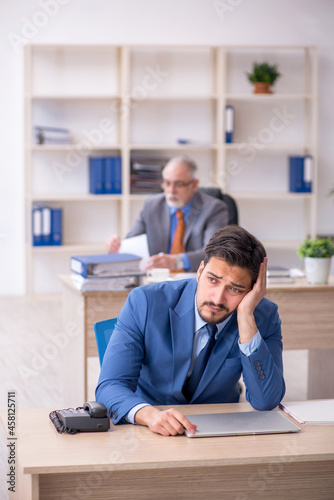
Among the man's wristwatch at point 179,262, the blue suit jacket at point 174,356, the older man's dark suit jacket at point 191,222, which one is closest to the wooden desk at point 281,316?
the man's wristwatch at point 179,262

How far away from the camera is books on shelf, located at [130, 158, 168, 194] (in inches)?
266

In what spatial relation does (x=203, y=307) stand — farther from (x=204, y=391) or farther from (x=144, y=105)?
(x=144, y=105)

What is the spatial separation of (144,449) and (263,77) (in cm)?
554

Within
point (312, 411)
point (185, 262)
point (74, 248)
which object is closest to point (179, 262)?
point (185, 262)

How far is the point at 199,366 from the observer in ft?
7.04

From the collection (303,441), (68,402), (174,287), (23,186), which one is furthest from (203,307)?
(23,186)

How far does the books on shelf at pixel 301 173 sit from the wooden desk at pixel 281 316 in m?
3.19

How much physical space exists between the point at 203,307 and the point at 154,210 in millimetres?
2534

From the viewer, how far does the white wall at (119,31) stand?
265 inches

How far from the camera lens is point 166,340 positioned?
6.94 ft

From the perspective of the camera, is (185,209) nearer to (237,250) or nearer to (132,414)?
(237,250)

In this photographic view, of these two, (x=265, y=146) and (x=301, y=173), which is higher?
(x=265, y=146)

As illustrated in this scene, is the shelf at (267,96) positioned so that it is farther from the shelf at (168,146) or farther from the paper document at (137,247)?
the paper document at (137,247)

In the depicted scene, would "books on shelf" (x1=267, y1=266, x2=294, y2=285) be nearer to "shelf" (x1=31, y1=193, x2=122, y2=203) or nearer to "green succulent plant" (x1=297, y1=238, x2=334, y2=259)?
"green succulent plant" (x1=297, y1=238, x2=334, y2=259)
